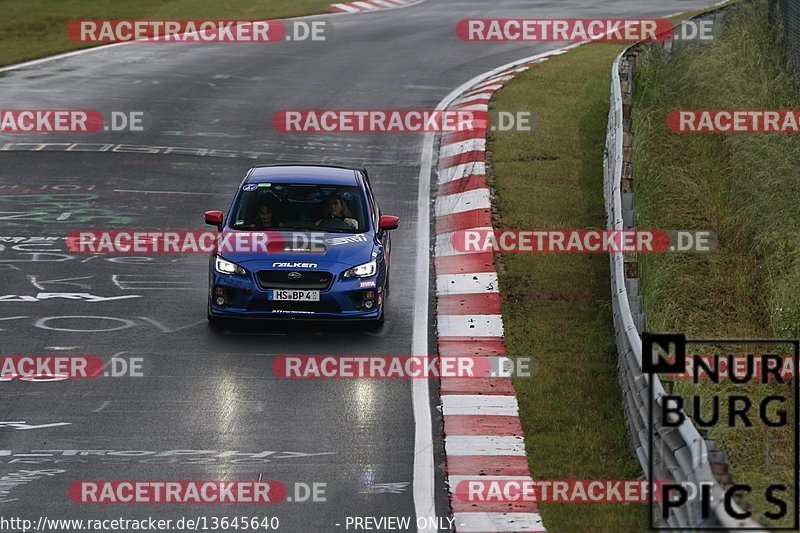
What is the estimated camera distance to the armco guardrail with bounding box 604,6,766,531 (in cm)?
883

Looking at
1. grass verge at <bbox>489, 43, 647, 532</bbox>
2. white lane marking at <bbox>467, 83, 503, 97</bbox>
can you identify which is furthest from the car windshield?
white lane marking at <bbox>467, 83, 503, 97</bbox>

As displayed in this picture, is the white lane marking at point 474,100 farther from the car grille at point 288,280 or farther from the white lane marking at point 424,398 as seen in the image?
the car grille at point 288,280

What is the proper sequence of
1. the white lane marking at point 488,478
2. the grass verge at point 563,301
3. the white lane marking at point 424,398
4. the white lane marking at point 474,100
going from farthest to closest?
the white lane marking at point 474,100 < the grass verge at point 563,301 < the white lane marking at point 488,478 < the white lane marking at point 424,398

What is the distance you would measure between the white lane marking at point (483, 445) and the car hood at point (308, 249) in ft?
11.6

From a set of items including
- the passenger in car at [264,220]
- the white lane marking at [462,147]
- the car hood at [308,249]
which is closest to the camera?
the car hood at [308,249]

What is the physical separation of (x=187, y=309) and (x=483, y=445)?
5090 mm

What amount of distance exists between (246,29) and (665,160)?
16985 millimetres

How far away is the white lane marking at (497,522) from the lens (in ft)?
33.9

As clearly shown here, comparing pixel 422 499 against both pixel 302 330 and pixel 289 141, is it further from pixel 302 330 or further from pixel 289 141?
pixel 289 141

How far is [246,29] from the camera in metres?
37.1

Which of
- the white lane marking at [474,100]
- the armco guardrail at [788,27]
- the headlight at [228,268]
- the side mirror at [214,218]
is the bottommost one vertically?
the headlight at [228,268]

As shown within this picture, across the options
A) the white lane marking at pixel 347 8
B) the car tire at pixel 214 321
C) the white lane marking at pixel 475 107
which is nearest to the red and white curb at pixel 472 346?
the white lane marking at pixel 475 107

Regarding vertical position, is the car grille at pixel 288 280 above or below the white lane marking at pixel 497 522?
above

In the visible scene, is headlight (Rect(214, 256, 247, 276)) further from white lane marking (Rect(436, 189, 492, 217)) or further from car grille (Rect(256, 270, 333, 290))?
white lane marking (Rect(436, 189, 492, 217))
